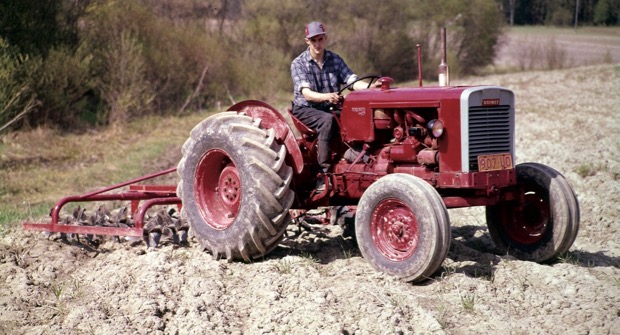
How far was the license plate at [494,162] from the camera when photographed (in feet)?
21.8

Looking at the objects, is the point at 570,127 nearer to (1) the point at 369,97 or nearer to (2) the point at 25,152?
(1) the point at 369,97

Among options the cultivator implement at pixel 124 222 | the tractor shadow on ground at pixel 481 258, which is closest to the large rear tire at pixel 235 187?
the cultivator implement at pixel 124 222

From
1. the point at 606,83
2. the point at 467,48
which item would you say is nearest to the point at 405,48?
the point at 467,48

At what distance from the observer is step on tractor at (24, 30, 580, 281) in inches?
255

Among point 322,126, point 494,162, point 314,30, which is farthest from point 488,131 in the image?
point 314,30

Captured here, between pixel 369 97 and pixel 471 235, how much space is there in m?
Result: 2.00

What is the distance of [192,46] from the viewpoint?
23625 millimetres

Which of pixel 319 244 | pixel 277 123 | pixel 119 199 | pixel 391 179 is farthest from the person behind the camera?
pixel 119 199

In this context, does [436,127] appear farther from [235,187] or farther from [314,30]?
[235,187]

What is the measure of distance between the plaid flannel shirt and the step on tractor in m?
0.28

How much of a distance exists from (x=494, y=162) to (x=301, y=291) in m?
1.93

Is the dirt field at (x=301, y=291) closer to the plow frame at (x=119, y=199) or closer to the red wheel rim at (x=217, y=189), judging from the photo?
the plow frame at (x=119, y=199)

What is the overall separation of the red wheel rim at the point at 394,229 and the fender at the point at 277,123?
0.92 m

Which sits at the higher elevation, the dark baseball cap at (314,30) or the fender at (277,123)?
the dark baseball cap at (314,30)
